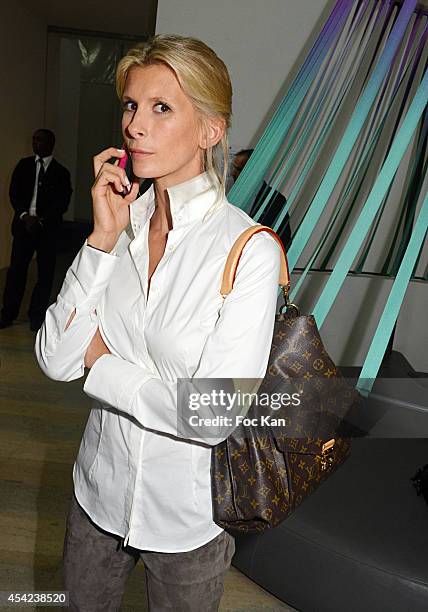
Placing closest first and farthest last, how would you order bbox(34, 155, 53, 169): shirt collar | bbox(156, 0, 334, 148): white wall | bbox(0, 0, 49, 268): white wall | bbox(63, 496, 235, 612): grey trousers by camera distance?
bbox(63, 496, 235, 612): grey trousers < bbox(156, 0, 334, 148): white wall < bbox(34, 155, 53, 169): shirt collar < bbox(0, 0, 49, 268): white wall

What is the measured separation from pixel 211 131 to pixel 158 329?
1.10 ft

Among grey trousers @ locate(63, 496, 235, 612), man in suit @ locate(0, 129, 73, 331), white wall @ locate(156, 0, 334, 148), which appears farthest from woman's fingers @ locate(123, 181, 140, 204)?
man in suit @ locate(0, 129, 73, 331)

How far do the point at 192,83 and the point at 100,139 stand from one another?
398 inches

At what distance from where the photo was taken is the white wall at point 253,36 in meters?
4.05

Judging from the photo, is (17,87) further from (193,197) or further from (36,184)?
(193,197)

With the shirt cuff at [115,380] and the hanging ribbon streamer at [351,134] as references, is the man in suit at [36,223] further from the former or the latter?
the shirt cuff at [115,380]

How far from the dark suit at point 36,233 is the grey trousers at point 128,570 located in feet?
15.1

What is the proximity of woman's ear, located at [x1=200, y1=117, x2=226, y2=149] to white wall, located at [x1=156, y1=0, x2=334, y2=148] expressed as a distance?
2.91 metres

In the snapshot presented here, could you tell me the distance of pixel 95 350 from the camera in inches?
51.7

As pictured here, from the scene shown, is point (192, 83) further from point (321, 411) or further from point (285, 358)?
point (321, 411)

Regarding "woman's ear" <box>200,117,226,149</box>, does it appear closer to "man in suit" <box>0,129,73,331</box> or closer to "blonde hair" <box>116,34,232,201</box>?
"blonde hair" <box>116,34,232,201</box>

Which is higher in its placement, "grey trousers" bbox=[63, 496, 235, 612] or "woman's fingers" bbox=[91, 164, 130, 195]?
"woman's fingers" bbox=[91, 164, 130, 195]

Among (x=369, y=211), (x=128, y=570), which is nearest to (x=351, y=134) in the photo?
(x=369, y=211)

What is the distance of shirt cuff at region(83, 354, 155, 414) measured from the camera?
3.99 feet
